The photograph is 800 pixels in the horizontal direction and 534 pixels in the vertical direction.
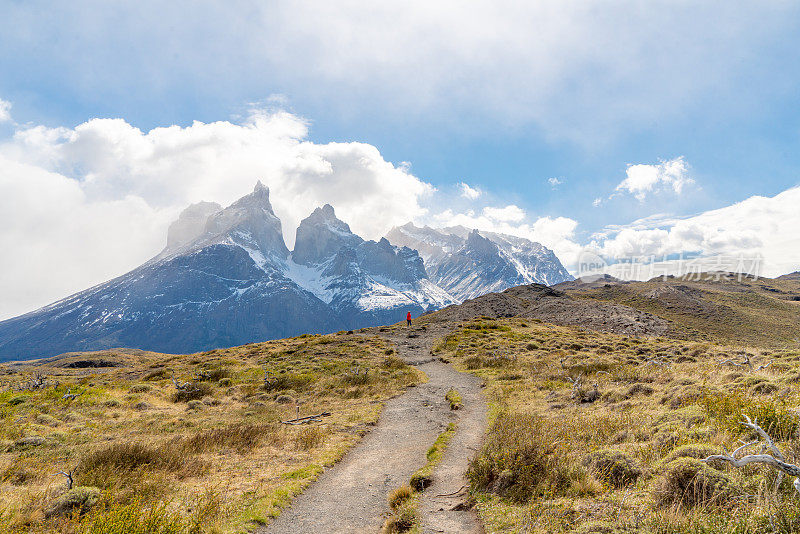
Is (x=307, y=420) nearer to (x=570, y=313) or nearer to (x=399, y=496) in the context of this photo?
(x=399, y=496)

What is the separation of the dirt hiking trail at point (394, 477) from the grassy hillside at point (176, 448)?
792mm

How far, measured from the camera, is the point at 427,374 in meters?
33.8

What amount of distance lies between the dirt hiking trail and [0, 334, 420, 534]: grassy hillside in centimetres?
79

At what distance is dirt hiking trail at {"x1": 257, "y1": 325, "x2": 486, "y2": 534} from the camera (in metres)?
9.24

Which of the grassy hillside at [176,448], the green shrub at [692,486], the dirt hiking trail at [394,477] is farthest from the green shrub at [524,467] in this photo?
the grassy hillside at [176,448]

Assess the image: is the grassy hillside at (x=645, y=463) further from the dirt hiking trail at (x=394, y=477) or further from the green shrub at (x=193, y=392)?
the green shrub at (x=193, y=392)

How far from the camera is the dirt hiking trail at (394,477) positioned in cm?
924

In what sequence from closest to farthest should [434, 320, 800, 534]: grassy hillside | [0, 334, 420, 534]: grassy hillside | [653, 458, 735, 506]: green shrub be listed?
[434, 320, 800, 534]: grassy hillside → [653, 458, 735, 506]: green shrub → [0, 334, 420, 534]: grassy hillside

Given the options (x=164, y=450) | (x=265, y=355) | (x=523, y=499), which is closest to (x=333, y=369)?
(x=265, y=355)

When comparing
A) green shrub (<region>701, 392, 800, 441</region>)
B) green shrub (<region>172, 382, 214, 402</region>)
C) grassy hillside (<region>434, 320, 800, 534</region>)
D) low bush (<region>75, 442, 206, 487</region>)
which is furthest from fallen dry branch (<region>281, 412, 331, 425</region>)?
green shrub (<region>701, 392, 800, 441</region>)

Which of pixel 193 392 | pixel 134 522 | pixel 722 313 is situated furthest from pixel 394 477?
pixel 722 313

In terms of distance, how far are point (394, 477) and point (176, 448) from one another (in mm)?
8584

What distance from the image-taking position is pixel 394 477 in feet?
40.2

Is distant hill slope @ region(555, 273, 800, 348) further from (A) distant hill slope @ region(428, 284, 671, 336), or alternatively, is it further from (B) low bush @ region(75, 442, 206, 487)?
(B) low bush @ region(75, 442, 206, 487)
